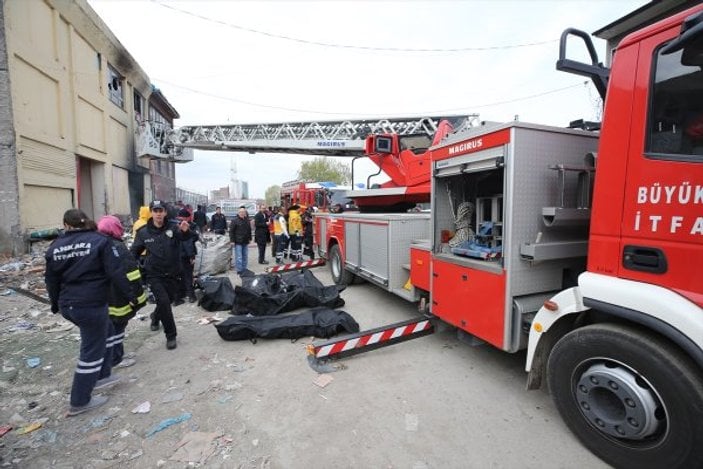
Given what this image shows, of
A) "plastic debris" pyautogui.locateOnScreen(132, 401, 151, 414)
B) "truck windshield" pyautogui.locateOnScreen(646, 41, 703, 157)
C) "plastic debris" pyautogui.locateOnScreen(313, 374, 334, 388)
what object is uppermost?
"truck windshield" pyautogui.locateOnScreen(646, 41, 703, 157)

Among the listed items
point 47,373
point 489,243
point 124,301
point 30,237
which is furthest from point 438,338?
point 30,237

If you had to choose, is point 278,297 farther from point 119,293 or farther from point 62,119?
point 62,119

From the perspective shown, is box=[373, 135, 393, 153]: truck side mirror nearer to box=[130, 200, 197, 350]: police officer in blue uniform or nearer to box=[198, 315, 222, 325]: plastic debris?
box=[130, 200, 197, 350]: police officer in blue uniform

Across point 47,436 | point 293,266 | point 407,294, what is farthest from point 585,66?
point 293,266

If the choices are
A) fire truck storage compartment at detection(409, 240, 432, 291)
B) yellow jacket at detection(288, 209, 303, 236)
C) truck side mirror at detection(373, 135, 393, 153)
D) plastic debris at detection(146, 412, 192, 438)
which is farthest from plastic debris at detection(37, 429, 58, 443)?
yellow jacket at detection(288, 209, 303, 236)

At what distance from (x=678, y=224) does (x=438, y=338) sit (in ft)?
10.0

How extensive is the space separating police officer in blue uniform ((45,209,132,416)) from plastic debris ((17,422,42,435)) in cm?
21

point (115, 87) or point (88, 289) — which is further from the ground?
point (115, 87)

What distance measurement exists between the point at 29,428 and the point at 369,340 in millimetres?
3084

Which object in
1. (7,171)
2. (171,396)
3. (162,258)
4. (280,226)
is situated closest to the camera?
(171,396)

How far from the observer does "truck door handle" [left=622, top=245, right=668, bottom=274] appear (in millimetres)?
1965

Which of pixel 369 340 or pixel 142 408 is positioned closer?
pixel 142 408

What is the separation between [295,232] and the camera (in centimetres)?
1091

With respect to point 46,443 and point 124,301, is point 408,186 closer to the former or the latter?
point 124,301
